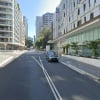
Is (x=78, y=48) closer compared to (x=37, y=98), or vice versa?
(x=37, y=98)

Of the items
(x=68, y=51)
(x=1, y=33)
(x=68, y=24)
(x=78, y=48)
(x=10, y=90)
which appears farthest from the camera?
(x=1, y=33)

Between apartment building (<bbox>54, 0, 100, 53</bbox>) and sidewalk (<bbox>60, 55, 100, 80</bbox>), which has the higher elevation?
apartment building (<bbox>54, 0, 100, 53</bbox>)

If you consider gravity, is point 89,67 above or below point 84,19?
below

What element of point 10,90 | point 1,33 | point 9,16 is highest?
point 9,16

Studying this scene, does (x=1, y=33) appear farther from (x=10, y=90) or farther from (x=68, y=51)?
(x=10, y=90)

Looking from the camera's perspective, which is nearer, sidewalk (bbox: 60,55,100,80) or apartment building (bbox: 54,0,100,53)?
sidewalk (bbox: 60,55,100,80)

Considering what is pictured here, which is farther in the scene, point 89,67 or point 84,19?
point 84,19

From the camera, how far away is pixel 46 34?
132875 mm

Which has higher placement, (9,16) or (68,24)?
(9,16)

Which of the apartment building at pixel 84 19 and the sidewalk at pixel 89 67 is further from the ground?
the apartment building at pixel 84 19

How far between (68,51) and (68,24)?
8.77 m

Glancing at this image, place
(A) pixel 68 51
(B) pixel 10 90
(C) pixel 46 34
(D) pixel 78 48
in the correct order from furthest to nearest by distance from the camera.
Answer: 1. (C) pixel 46 34
2. (A) pixel 68 51
3. (D) pixel 78 48
4. (B) pixel 10 90

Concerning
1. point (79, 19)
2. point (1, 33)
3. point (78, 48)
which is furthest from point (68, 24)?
point (1, 33)

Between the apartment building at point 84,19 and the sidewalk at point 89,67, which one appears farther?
the apartment building at point 84,19
